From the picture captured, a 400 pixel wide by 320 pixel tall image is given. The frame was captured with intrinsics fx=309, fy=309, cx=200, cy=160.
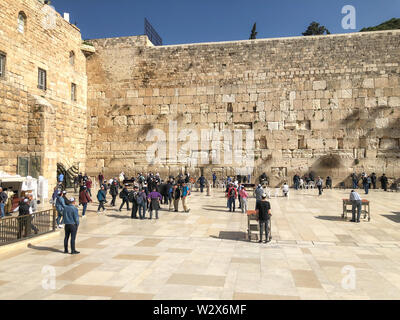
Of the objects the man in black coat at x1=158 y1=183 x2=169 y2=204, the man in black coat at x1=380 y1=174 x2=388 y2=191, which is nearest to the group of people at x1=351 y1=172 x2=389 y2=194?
the man in black coat at x1=380 y1=174 x2=388 y2=191

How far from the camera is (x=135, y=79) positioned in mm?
20750

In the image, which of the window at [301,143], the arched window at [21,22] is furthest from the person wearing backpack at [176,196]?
the arched window at [21,22]

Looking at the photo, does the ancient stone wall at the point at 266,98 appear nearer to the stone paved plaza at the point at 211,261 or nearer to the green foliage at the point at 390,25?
the stone paved plaza at the point at 211,261

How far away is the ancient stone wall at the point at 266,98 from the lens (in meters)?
18.2

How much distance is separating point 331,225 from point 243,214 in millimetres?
2961

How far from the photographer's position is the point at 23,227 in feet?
23.7

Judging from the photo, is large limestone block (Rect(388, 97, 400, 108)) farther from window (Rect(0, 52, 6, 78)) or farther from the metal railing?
window (Rect(0, 52, 6, 78))

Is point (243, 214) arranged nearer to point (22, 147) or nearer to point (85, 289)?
point (85, 289)

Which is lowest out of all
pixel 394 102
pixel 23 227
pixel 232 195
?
pixel 23 227

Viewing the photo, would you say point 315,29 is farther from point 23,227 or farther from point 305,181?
point 23,227
